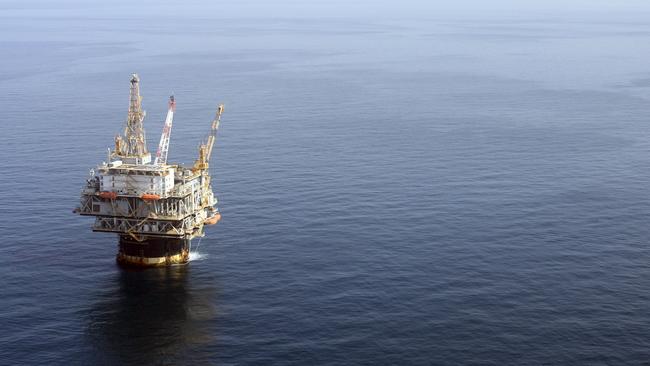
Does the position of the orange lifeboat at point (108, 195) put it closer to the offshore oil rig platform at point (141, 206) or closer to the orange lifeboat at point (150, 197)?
the offshore oil rig platform at point (141, 206)

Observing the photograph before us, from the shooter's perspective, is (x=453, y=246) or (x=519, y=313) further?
(x=453, y=246)

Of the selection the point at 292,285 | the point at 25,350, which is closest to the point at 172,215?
the point at 292,285

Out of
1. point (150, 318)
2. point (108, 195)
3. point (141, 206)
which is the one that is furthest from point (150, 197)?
point (150, 318)

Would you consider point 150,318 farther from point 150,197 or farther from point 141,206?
point 141,206

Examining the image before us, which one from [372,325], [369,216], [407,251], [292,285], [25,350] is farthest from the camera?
[369,216]

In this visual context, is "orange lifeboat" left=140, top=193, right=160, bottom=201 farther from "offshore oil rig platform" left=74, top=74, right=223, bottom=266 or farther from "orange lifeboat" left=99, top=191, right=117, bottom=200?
"orange lifeboat" left=99, top=191, right=117, bottom=200

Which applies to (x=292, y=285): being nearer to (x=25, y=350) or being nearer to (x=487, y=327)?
(x=487, y=327)
